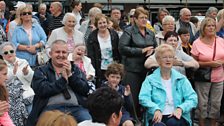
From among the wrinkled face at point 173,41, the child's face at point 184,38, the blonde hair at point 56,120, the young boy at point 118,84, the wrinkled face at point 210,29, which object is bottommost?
the young boy at point 118,84

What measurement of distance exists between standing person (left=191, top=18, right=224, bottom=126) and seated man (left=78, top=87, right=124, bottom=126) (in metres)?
3.58

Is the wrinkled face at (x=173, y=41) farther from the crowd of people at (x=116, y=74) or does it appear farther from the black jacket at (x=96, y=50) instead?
the black jacket at (x=96, y=50)

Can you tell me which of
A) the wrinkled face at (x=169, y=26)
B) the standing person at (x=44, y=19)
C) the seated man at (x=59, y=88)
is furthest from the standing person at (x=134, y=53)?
the standing person at (x=44, y=19)

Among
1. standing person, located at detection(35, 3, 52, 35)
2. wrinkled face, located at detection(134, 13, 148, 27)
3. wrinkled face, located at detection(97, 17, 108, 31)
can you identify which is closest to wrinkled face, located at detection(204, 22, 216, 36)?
wrinkled face, located at detection(134, 13, 148, 27)

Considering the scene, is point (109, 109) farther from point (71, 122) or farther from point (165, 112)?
point (165, 112)

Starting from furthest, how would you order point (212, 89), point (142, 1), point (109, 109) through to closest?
1. point (142, 1)
2. point (212, 89)
3. point (109, 109)

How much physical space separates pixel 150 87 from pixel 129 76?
1353 millimetres

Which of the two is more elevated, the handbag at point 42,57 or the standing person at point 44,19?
the standing person at point 44,19

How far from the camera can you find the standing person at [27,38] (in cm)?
795

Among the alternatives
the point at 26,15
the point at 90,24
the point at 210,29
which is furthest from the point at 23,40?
the point at 210,29

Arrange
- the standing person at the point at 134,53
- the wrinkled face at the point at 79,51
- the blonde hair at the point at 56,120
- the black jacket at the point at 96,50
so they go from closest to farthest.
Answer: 1. the blonde hair at the point at 56,120
2. the wrinkled face at the point at 79,51
3. the standing person at the point at 134,53
4. the black jacket at the point at 96,50

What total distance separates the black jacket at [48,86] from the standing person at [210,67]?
7.49 ft

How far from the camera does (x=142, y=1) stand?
16.6m

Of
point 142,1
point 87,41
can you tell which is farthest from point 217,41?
point 142,1
